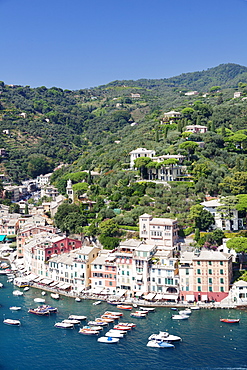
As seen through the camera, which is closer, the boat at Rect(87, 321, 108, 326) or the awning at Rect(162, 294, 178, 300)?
the boat at Rect(87, 321, 108, 326)

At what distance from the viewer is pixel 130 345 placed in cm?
3234

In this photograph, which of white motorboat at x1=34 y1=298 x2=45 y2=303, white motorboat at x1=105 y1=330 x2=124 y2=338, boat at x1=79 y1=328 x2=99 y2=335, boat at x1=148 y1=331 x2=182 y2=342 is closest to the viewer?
boat at x1=148 y1=331 x2=182 y2=342

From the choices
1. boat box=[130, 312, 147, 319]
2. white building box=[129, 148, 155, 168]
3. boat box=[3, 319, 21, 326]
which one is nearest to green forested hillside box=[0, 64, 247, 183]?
white building box=[129, 148, 155, 168]

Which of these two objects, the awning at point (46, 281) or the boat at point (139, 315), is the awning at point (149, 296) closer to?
the boat at point (139, 315)

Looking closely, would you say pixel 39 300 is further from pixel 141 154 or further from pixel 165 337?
pixel 141 154

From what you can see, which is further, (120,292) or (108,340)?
(120,292)

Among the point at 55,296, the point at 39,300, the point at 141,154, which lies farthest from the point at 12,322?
the point at 141,154

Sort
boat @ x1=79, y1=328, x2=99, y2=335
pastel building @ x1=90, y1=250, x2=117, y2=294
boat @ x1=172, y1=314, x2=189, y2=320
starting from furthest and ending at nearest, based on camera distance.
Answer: pastel building @ x1=90, y1=250, x2=117, y2=294, boat @ x1=172, y1=314, x2=189, y2=320, boat @ x1=79, y1=328, x2=99, y2=335

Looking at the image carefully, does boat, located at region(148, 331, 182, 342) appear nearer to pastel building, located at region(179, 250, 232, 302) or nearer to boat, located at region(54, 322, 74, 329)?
boat, located at region(54, 322, 74, 329)

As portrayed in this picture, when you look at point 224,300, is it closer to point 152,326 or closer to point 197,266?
point 197,266

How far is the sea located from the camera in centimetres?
3003

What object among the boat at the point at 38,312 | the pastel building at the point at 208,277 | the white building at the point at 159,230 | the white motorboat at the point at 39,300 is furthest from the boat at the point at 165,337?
the white building at the point at 159,230

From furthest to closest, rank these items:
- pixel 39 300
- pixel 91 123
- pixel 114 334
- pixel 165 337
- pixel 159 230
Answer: pixel 91 123 → pixel 159 230 → pixel 39 300 → pixel 114 334 → pixel 165 337

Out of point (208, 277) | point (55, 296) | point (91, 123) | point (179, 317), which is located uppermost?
point (91, 123)
